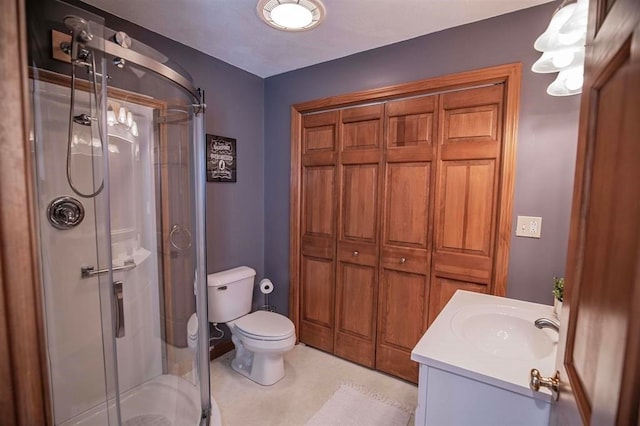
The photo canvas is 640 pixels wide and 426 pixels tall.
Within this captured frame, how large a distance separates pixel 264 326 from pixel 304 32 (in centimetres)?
200

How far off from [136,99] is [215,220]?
3.46 feet

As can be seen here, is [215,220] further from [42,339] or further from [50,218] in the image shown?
[42,339]

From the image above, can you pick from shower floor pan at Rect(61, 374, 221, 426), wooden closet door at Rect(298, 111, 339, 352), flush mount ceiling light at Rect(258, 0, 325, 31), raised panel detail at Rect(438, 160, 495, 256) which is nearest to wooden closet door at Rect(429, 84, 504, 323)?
raised panel detail at Rect(438, 160, 495, 256)

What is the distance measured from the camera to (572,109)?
1556 millimetres

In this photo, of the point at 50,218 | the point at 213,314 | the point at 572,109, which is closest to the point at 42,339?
the point at 50,218

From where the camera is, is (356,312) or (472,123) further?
(356,312)

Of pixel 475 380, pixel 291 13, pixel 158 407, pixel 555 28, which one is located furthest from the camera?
pixel 158 407

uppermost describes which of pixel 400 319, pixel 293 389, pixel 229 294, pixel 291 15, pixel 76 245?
pixel 291 15

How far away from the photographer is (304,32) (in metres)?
1.91

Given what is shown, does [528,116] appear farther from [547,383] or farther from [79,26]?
[79,26]

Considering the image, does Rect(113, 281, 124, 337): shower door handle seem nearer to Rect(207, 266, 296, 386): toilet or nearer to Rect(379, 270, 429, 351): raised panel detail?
Rect(207, 266, 296, 386): toilet

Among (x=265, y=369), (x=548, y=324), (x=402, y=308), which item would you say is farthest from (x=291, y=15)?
(x=265, y=369)

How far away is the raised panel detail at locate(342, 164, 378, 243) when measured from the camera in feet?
7.35

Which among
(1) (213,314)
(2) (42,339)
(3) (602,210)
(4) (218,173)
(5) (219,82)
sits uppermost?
(5) (219,82)
